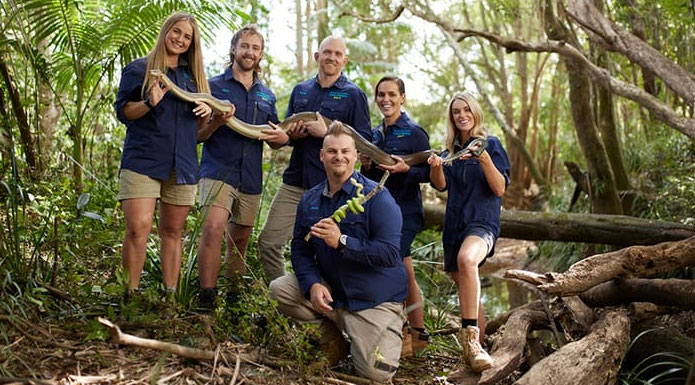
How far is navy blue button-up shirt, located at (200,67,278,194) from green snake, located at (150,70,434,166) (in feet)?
0.31

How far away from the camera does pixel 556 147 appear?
64.9ft

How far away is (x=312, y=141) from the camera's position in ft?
17.2

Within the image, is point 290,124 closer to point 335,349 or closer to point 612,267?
point 335,349

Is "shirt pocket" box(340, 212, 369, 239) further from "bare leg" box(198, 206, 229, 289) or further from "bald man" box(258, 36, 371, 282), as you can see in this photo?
"bare leg" box(198, 206, 229, 289)

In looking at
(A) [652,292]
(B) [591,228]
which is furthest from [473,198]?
(B) [591,228]

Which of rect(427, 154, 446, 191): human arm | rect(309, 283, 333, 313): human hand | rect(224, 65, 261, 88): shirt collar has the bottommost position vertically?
rect(309, 283, 333, 313): human hand

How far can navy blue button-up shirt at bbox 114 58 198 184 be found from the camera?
171 inches

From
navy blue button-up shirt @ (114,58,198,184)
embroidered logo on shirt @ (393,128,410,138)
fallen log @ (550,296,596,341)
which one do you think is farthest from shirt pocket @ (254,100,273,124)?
fallen log @ (550,296,596,341)

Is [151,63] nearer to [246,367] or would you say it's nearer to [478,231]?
[246,367]

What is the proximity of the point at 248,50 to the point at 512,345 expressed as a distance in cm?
294

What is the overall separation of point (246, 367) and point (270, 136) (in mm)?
1793

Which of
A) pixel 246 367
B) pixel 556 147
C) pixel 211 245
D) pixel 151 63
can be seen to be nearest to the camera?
pixel 246 367

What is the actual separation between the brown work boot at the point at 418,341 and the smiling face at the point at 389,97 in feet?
6.03

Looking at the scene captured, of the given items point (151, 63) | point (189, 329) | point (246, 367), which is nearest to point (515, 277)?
point (246, 367)
